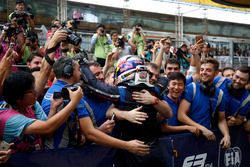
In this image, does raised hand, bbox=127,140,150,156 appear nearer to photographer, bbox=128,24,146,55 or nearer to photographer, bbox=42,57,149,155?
photographer, bbox=42,57,149,155

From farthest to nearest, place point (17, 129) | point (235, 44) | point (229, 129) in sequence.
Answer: point (235, 44) < point (229, 129) < point (17, 129)

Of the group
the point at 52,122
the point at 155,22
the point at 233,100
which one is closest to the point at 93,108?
the point at 52,122

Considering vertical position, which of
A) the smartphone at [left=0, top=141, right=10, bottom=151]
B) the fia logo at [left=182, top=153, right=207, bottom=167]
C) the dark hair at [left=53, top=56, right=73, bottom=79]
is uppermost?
the dark hair at [left=53, top=56, right=73, bottom=79]

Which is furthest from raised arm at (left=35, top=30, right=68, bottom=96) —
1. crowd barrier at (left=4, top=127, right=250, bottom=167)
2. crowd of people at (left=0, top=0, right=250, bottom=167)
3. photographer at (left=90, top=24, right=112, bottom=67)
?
photographer at (left=90, top=24, right=112, bottom=67)

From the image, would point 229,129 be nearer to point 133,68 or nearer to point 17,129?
point 133,68

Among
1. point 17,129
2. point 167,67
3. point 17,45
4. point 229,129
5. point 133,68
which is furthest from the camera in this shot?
point 17,45

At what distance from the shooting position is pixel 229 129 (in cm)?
488

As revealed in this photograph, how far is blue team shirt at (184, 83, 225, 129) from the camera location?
14.5ft

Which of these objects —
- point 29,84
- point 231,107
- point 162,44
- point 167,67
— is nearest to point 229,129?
point 231,107

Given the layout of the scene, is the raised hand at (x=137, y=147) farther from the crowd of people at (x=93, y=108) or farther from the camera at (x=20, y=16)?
the camera at (x=20, y=16)

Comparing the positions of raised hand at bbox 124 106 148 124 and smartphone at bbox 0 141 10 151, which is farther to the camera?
raised hand at bbox 124 106 148 124

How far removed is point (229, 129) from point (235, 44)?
11.5m

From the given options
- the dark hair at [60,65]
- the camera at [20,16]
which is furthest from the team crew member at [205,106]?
the camera at [20,16]

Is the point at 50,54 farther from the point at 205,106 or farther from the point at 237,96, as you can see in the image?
the point at 237,96
